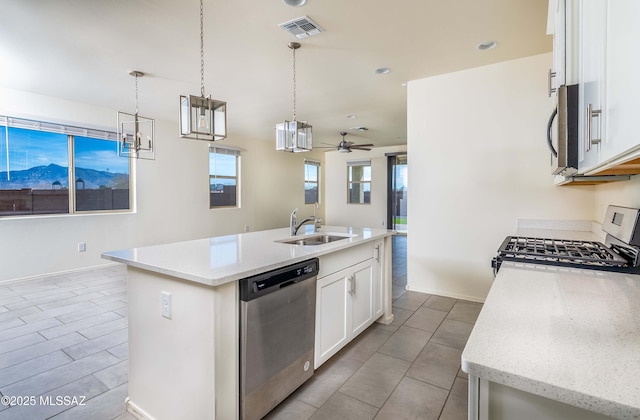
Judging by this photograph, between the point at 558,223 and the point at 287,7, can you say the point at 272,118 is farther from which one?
the point at 558,223

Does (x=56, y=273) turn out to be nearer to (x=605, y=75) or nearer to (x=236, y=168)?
(x=236, y=168)

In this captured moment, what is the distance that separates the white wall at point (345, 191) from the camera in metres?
9.60

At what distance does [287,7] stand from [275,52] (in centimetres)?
81

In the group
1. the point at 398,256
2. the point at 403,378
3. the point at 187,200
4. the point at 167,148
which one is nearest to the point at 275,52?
the point at 403,378

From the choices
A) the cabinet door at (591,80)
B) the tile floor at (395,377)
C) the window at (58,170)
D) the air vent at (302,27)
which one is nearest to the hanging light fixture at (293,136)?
the air vent at (302,27)

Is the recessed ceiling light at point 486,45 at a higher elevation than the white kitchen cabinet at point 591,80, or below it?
higher

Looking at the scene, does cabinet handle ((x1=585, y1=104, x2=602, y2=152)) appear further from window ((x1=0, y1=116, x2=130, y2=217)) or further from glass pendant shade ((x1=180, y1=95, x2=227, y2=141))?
window ((x1=0, y1=116, x2=130, y2=217))

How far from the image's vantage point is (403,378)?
2182 millimetres

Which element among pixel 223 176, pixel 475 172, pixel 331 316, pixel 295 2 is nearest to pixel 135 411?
pixel 331 316

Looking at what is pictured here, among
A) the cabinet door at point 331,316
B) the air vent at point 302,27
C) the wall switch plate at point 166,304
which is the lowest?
the cabinet door at point 331,316

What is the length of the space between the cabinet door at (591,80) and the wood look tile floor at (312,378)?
5.36ft

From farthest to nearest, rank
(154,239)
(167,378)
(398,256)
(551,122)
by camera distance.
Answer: (398,256), (154,239), (167,378), (551,122)

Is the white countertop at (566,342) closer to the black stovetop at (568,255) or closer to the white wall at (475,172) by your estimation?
the black stovetop at (568,255)

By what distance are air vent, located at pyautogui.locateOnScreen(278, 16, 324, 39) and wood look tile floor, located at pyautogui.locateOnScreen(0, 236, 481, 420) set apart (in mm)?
2796
